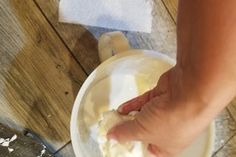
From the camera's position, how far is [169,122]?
40 centimetres

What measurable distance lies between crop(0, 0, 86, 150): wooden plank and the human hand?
238 millimetres

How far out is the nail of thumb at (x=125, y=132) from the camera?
0.53m

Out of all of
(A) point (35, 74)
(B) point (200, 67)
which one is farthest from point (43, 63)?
(B) point (200, 67)

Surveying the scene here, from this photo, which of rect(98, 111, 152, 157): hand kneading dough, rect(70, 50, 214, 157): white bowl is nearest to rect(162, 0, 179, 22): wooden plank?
rect(70, 50, 214, 157): white bowl

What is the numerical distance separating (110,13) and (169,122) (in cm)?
43

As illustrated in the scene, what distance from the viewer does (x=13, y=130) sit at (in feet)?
2.56

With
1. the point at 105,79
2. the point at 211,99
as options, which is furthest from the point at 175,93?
the point at 105,79

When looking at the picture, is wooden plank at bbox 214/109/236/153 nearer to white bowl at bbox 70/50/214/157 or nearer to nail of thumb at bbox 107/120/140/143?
white bowl at bbox 70/50/214/157

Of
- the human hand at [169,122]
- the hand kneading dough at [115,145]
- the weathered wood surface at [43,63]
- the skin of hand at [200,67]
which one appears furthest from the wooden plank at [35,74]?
the skin of hand at [200,67]

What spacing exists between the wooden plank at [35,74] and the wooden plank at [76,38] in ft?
0.04

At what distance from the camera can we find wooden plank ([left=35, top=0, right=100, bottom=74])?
777 mm

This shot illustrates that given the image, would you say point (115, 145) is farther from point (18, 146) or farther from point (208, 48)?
point (208, 48)

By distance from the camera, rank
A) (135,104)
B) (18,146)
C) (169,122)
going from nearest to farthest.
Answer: (169,122)
(135,104)
(18,146)

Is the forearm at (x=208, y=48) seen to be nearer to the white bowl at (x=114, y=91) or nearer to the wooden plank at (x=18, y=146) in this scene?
the white bowl at (x=114, y=91)
